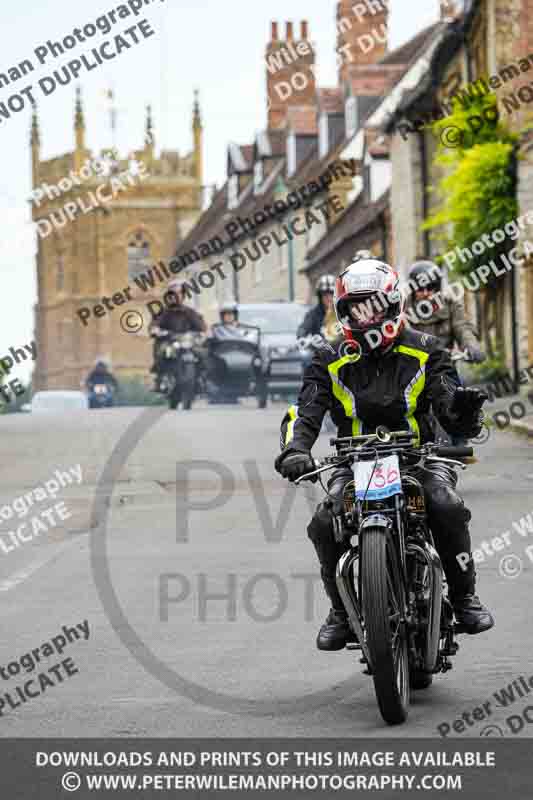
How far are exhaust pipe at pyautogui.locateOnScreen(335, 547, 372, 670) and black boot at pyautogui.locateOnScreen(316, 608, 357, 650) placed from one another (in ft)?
0.86

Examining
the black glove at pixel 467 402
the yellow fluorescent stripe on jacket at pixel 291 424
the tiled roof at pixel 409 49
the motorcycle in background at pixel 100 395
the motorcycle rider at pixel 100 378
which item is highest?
the tiled roof at pixel 409 49

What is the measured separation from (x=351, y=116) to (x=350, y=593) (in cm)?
4811

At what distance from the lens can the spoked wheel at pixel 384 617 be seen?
19.5 ft

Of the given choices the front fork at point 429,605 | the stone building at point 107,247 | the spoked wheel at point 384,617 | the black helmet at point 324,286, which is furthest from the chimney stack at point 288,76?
the spoked wheel at point 384,617

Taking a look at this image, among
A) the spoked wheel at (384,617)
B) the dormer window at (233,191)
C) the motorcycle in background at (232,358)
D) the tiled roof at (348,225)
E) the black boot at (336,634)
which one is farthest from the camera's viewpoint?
the dormer window at (233,191)

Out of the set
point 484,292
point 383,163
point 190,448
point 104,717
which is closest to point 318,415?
point 104,717

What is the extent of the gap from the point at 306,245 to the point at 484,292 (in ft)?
96.9

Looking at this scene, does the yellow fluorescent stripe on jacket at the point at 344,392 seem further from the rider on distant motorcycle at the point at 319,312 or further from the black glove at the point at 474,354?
the rider on distant motorcycle at the point at 319,312

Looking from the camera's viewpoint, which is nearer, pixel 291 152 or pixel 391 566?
pixel 391 566

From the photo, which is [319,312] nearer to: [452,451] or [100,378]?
[452,451]

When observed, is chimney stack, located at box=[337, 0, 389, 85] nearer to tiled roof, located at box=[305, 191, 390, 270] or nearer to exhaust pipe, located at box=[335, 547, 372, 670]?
tiled roof, located at box=[305, 191, 390, 270]

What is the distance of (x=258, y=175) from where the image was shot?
2830 inches

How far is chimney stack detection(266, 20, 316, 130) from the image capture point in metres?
69.8
